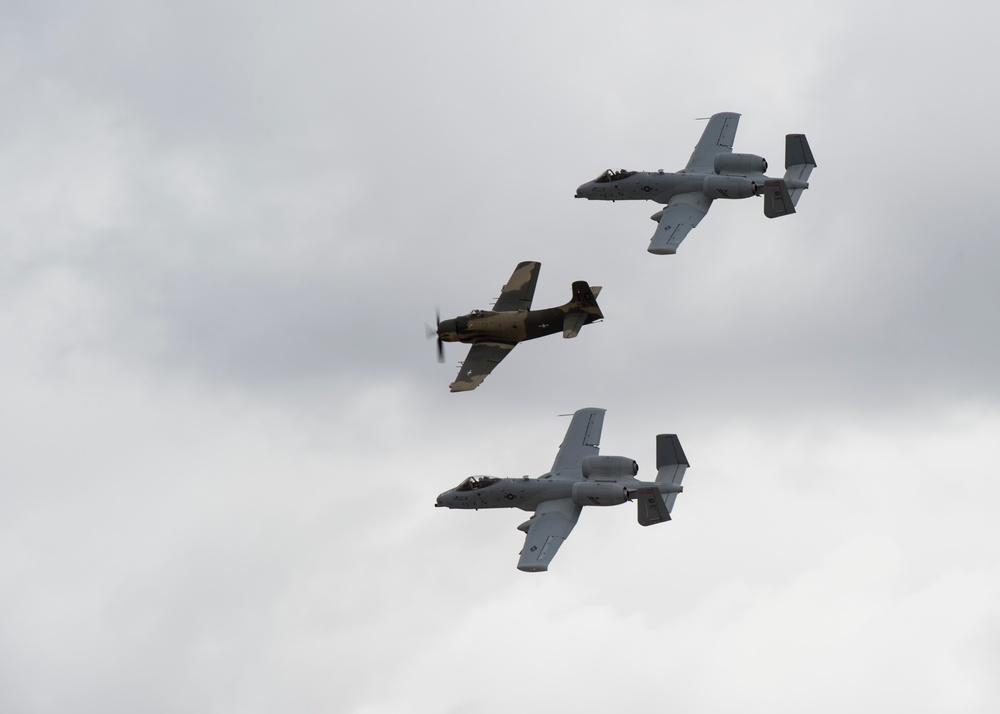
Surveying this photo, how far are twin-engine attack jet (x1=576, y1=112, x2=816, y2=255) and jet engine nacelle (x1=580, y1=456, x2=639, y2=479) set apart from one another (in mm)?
15945

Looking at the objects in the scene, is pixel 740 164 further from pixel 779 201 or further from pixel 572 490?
pixel 572 490

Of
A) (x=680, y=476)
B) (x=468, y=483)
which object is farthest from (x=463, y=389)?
(x=680, y=476)

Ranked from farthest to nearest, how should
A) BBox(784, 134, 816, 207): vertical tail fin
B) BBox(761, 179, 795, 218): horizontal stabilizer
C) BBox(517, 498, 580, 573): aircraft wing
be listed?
BBox(784, 134, 816, 207): vertical tail fin
BBox(761, 179, 795, 218): horizontal stabilizer
BBox(517, 498, 580, 573): aircraft wing

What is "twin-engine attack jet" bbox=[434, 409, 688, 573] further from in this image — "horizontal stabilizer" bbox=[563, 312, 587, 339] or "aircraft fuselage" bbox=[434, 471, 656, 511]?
"horizontal stabilizer" bbox=[563, 312, 587, 339]

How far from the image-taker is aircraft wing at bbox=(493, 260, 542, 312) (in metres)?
115

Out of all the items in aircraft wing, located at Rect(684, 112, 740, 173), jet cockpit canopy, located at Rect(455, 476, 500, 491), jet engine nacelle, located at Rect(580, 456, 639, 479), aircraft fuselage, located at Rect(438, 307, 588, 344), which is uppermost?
aircraft wing, located at Rect(684, 112, 740, 173)

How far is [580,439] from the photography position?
348 ft

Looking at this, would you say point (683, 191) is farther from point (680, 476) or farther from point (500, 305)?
point (680, 476)

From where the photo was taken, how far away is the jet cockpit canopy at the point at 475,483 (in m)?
104

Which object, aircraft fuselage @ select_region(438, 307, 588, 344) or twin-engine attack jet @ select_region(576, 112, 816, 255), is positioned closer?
aircraft fuselage @ select_region(438, 307, 588, 344)

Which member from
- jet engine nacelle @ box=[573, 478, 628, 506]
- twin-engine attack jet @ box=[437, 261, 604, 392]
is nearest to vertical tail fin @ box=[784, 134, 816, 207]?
twin-engine attack jet @ box=[437, 261, 604, 392]

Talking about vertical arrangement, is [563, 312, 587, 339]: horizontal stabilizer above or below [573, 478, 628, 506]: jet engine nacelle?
above

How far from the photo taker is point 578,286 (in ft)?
359

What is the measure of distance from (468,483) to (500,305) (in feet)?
51.2
